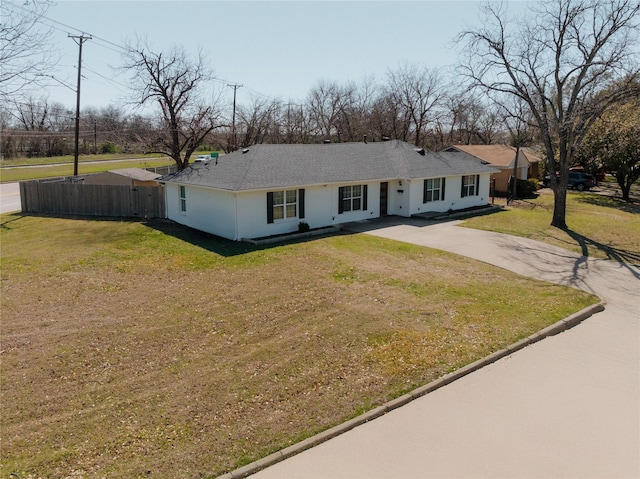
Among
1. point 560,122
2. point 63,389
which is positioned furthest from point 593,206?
point 63,389

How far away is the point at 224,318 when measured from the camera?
36.7ft

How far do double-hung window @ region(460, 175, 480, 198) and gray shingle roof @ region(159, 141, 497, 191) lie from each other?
533mm

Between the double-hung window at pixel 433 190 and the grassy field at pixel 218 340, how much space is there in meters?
8.44

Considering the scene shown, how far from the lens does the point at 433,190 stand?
25797 millimetres

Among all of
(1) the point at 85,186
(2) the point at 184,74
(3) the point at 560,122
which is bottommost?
(1) the point at 85,186

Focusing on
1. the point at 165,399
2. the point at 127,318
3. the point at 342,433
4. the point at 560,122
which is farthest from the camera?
the point at 560,122

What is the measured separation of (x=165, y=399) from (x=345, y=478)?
347 cm

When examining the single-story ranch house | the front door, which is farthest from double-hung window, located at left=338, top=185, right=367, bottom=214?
the front door

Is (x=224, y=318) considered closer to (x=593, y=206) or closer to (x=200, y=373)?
(x=200, y=373)

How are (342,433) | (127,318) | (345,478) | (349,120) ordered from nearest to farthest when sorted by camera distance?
(345,478)
(342,433)
(127,318)
(349,120)

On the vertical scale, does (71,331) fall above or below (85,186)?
below

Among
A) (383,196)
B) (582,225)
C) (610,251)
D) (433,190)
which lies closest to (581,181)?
(582,225)

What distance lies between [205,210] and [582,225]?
1919 cm

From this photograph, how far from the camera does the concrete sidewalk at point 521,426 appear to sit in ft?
20.4
